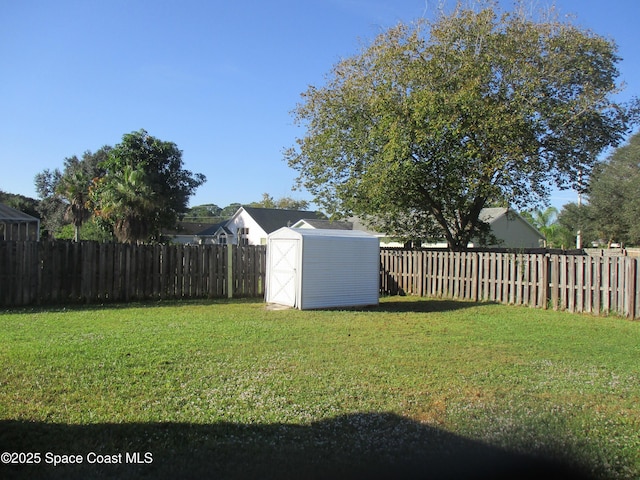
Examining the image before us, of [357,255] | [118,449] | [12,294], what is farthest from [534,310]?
[12,294]

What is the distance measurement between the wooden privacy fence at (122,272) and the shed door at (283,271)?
2041 mm

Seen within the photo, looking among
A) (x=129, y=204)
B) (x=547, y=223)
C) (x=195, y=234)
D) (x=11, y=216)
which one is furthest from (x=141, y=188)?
(x=547, y=223)

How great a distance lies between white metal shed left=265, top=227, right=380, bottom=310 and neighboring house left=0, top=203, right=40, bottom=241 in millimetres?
16008

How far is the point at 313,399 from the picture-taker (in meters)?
5.14

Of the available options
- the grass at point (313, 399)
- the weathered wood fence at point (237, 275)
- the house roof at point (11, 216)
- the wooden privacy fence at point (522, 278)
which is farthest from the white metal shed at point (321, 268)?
the house roof at point (11, 216)

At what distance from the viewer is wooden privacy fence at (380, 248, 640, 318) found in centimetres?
1201

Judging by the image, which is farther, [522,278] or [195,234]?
[195,234]

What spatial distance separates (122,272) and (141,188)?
14.8 metres

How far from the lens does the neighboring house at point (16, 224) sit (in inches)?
968

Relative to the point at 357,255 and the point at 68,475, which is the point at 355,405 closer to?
the point at 68,475

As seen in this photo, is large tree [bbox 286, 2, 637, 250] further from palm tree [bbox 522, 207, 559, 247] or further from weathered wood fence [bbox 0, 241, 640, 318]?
palm tree [bbox 522, 207, 559, 247]

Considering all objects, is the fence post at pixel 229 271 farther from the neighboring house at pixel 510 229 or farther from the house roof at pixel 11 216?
the neighboring house at pixel 510 229

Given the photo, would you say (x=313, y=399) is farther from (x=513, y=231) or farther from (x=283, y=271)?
(x=513, y=231)

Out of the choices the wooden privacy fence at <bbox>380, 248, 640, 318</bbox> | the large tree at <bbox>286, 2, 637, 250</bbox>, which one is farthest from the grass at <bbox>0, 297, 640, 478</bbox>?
the large tree at <bbox>286, 2, 637, 250</bbox>
